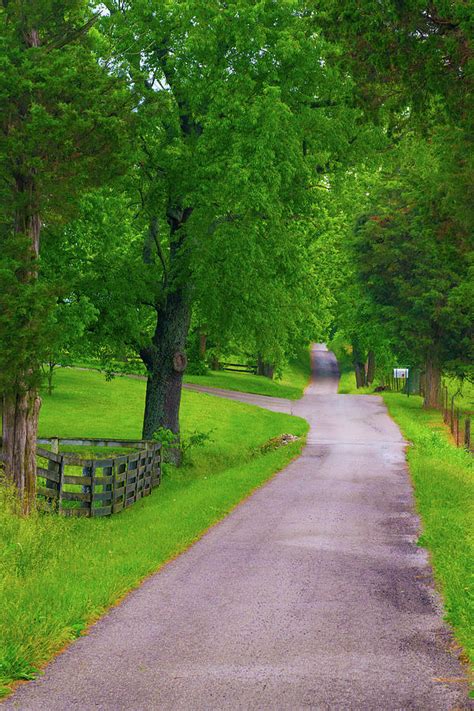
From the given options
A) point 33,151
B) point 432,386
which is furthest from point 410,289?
point 33,151

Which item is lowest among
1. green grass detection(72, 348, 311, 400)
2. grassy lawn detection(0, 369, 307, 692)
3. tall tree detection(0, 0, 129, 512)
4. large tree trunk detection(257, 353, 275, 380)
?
grassy lawn detection(0, 369, 307, 692)

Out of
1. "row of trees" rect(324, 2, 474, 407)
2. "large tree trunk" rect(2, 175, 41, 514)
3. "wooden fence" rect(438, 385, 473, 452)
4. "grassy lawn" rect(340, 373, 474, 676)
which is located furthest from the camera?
"wooden fence" rect(438, 385, 473, 452)

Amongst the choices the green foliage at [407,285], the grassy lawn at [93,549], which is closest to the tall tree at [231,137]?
the grassy lawn at [93,549]

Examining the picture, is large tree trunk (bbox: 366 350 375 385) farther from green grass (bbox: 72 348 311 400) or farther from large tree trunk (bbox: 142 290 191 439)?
large tree trunk (bbox: 142 290 191 439)

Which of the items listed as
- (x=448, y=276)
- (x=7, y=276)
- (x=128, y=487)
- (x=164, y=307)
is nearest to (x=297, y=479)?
(x=128, y=487)

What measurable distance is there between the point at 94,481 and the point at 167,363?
8.79 meters

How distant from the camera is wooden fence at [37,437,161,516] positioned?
50.4ft

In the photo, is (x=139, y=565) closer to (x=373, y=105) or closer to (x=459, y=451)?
(x=373, y=105)

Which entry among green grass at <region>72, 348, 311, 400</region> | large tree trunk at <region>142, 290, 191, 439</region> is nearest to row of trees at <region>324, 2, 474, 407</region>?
large tree trunk at <region>142, 290, 191, 439</region>

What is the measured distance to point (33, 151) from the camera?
13.8m

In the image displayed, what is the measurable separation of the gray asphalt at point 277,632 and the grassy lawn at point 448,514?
0.75 feet

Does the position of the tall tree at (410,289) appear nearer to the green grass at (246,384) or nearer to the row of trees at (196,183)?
the green grass at (246,384)

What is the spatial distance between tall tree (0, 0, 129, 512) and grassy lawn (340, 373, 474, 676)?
6.95 meters

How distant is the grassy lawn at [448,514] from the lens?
8883mm
